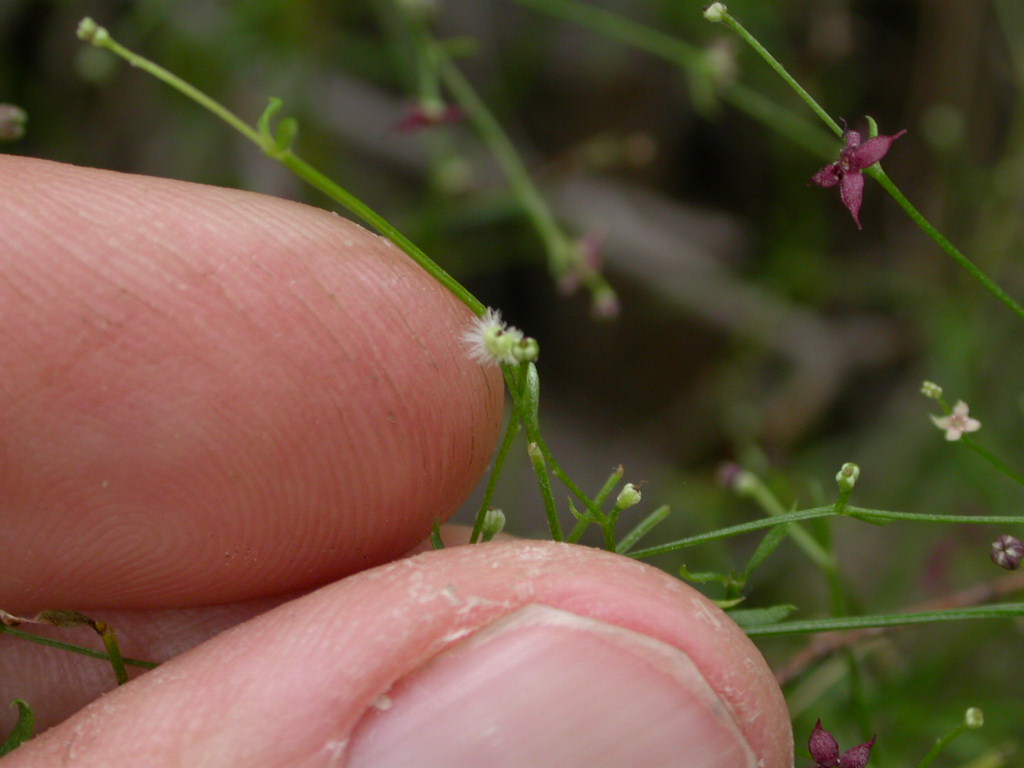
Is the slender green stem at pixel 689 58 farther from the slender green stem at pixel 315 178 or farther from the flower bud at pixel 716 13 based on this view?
the slender green stem at pixel 315 178

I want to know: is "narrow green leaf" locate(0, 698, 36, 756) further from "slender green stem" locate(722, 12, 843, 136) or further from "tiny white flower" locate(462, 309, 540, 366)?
"slender green stem" locate(722, 12, 843, 136)

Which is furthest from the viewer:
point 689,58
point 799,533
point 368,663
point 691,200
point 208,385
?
point 691,200

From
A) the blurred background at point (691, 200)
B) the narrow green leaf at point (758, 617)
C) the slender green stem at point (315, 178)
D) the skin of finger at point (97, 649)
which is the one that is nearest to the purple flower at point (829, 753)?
the narrow green leaf at point (758, 617)

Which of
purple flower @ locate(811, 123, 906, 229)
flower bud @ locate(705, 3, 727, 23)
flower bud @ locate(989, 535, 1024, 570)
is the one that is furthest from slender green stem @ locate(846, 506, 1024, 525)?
flower bud @ locate(705, 3, 727, 23)

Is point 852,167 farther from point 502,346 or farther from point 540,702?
point 540,702

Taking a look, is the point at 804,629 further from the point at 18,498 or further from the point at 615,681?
the point at 18,498

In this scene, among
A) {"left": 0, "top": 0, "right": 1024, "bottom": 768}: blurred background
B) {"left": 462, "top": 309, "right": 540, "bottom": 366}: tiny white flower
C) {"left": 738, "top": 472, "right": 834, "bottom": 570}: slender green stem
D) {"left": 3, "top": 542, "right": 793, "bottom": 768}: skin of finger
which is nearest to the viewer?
{"left": 462, "top": 309, "right": 540, "bottom": 366}: tiny white flower

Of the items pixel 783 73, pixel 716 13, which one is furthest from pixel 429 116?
pixel 783 73

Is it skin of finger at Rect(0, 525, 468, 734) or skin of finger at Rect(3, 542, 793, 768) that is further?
skin of finger at Rect(0, 525, 468, 734)
